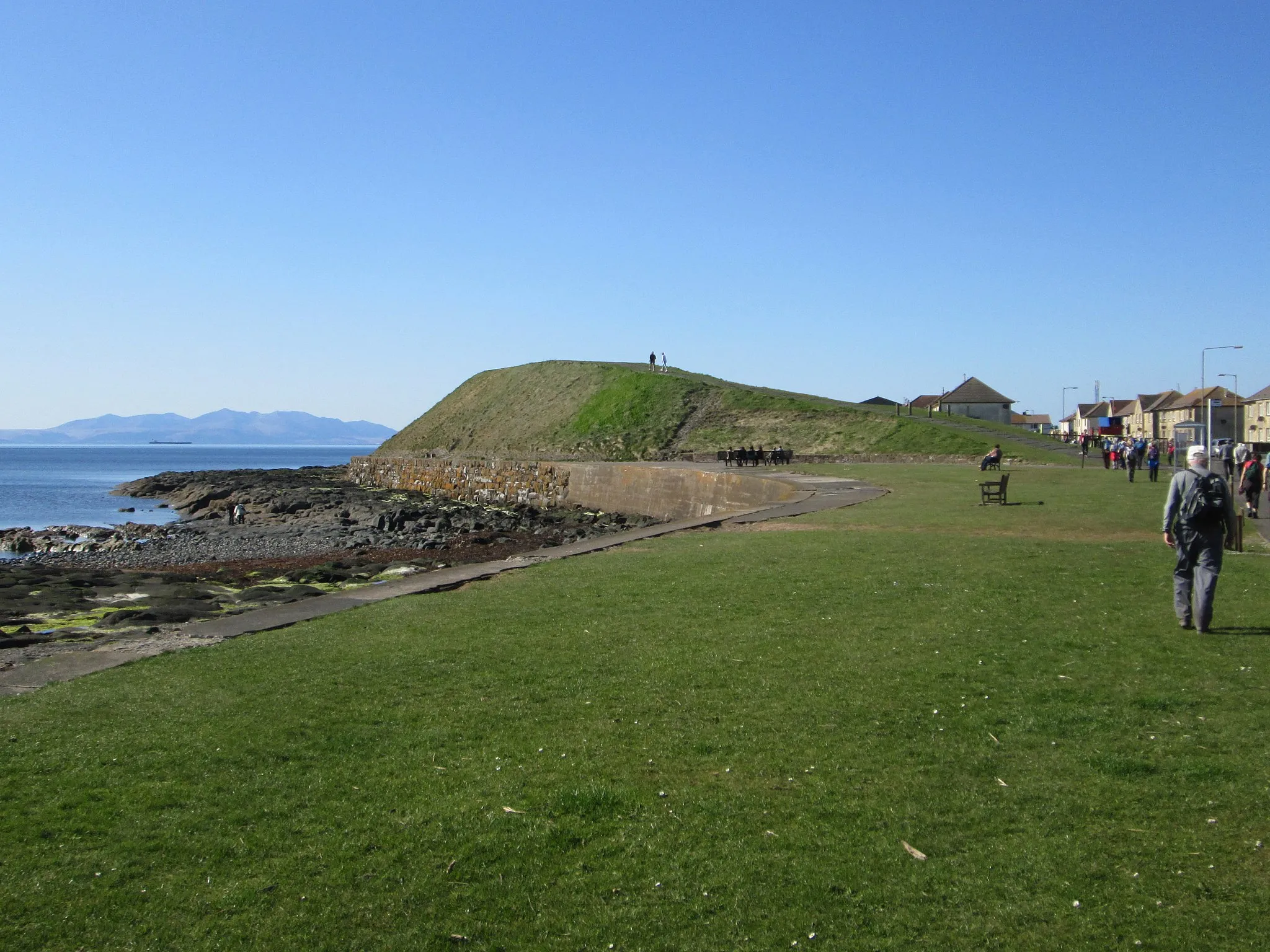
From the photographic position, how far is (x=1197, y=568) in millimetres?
9117

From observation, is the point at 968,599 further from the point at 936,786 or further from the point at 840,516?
the point at 840,516

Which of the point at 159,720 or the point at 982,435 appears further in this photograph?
the point at 982,435

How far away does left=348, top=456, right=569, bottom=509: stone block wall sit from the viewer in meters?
44.6

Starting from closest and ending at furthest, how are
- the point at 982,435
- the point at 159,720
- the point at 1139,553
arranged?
1. the point at 159,720
2. the point at 1139,553
3. the point at 982,435

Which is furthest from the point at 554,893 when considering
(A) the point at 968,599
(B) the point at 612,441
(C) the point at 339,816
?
(B) the point at 612,441

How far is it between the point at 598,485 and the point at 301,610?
29379mm

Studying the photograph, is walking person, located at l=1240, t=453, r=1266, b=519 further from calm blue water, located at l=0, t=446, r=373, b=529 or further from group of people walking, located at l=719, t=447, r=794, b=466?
calm blue water, located at l=0, t=446, r=373, b=529

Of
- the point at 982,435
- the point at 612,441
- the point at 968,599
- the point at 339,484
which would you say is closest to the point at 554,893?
the point at 968,599

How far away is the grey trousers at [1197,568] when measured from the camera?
→ 877 cm

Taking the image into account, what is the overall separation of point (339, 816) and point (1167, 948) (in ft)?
12.4

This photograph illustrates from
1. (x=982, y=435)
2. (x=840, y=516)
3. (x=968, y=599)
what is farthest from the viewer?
(x=982, y=435)

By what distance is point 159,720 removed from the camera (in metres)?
6.61

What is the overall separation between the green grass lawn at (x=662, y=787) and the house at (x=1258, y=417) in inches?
3215

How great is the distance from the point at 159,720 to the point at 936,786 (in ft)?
16.2
